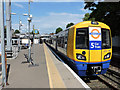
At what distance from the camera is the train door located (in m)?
5.89

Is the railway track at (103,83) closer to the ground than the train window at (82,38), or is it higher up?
closer to the ground

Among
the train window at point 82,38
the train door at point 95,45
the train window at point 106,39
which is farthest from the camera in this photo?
the train window at point 106,39

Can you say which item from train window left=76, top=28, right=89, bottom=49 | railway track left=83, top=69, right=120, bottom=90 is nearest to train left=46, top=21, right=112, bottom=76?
train window left=76, top=28, right=89, bottom=49

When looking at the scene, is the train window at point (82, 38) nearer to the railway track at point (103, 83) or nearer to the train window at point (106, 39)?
the train window at point (106, 39)

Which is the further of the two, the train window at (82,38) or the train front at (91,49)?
the train window at (82,38)

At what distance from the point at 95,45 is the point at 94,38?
14.5 inches

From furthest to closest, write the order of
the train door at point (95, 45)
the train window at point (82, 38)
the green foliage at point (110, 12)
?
the green foliage at point (110, 12)
the train window at point (82, 38)
the train door at point (95, 45)

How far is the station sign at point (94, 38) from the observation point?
19.5 ft

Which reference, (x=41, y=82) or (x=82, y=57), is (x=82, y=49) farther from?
(x=41, y=82)

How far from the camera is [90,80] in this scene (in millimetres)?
6332

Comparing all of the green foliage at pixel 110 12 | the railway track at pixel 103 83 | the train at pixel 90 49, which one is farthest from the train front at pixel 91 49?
the green foliage at pixel 110 12

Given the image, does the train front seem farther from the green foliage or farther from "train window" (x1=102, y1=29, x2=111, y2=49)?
the green foliage

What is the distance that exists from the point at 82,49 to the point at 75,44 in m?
0.45

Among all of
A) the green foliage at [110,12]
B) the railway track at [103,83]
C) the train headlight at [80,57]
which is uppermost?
the green foliage at [110,12]
